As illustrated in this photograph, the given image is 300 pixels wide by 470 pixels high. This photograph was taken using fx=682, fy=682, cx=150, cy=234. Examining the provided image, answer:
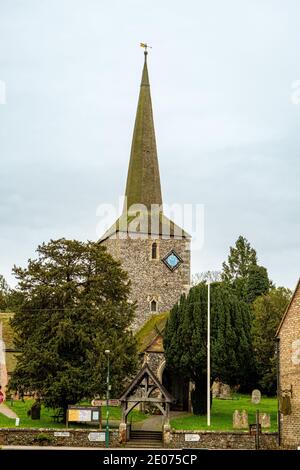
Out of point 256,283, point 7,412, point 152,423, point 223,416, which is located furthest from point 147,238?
point 256,283

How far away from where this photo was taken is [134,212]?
195ft

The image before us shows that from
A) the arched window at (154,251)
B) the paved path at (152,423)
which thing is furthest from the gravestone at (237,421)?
the arched window at (154,251)

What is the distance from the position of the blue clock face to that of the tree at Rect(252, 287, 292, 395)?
814 cm

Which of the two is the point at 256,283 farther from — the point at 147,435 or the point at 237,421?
the point at 147,435

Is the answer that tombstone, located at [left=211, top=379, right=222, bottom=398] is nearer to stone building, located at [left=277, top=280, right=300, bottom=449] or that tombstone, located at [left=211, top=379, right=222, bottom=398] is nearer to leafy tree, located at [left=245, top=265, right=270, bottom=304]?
leafy tree, located at [left=245, top=265, right=270, bottom=304]

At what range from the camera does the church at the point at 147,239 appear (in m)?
56.8

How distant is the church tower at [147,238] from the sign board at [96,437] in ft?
80.3

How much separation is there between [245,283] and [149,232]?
26.4 m

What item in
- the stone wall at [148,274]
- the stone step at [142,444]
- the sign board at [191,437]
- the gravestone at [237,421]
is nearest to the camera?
the sign board at [191,437]

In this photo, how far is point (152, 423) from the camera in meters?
39.0

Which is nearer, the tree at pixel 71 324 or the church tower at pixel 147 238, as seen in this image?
the tree at pixel 71 324

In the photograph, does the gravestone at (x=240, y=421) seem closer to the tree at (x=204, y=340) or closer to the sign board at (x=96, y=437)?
the tree at (x=204, y=340)

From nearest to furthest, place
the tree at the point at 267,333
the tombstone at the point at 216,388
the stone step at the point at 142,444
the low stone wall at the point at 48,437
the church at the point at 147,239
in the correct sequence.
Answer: the low stone wall at the point at 48,437, the stone step at the point at 142,444, the tree at the point at 267,333, the church at the point at 147,239, the tombstone at the point at 216,388
